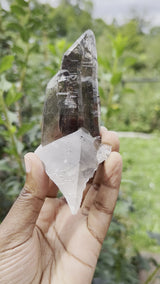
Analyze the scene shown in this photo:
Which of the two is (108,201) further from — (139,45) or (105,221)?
(139,45)

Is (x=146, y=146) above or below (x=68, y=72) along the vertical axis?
below

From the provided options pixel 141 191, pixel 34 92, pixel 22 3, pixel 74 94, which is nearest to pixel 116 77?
pixel 74 94

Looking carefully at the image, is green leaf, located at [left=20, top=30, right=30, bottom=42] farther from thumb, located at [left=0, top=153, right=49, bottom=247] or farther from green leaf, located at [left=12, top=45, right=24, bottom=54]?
thumb, located at [left=0, top=153, right=49, bottom=247]

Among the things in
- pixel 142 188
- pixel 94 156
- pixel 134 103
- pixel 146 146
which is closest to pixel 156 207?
pixel 142 188

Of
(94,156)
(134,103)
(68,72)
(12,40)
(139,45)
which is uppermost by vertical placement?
(139,45)

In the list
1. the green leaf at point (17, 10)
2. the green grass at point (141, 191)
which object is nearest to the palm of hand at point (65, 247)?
the green grass at point (141, 191)

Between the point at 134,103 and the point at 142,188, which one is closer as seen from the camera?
the point at 142,188
